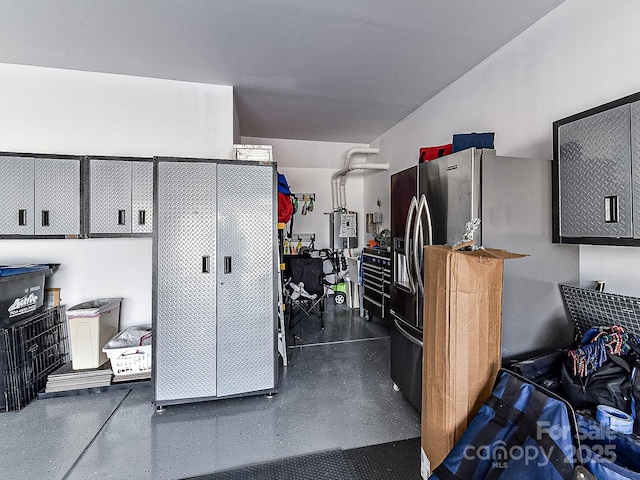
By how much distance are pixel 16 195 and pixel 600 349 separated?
14.2ft

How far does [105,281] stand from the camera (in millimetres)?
3277

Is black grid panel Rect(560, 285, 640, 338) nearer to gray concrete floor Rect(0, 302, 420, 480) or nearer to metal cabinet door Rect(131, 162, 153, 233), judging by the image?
gray concrete floor Rect(0, 302, 420, 480)

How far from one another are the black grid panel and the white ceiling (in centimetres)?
196

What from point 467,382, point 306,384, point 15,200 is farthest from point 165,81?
point 467,382

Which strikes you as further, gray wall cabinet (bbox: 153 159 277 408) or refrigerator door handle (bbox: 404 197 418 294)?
gray wall cabinet (bbox: 153 159 277 408)

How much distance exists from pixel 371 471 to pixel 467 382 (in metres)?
0.89

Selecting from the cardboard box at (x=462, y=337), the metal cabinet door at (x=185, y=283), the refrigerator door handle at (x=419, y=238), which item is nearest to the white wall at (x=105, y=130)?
the metal cabinet door at (x=185, y=283)

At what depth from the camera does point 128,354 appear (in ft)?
9.46

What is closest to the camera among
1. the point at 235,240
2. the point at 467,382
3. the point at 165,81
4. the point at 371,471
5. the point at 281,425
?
the point at 467,382

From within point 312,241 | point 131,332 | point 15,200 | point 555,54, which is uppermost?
point 555,54

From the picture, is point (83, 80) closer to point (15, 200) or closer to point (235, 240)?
point (15, 200)

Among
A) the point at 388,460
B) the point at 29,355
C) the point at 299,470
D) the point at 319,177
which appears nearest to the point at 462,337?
the point at 388,460

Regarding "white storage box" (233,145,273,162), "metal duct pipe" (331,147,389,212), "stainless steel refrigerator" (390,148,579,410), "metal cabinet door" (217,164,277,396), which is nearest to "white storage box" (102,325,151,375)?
"metal cabinet door" (217,164,277,396)

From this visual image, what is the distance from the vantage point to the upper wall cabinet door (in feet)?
9.73
